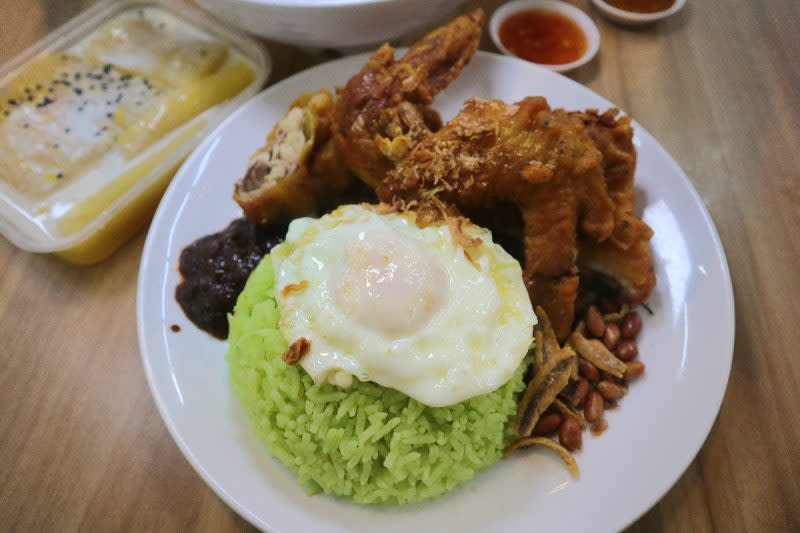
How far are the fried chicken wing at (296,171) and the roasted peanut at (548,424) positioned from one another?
144cm

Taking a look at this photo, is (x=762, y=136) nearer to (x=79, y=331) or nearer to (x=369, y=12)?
(x=369, y=12)

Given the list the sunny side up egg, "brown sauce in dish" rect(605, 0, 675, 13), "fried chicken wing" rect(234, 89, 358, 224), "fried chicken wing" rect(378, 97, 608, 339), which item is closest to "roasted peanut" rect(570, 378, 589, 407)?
"fried chicken wing" rect(378, 97, 608, 339)

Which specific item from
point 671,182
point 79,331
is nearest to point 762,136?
point 671,182

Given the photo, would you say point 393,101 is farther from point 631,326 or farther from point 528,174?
point 631,326

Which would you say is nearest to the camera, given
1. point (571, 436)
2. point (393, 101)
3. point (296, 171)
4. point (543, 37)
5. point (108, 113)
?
point (571, 436)

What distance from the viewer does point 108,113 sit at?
3.25 m

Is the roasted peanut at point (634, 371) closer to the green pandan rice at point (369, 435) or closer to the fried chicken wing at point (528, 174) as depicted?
the fried chicken wing at point (528, 174)

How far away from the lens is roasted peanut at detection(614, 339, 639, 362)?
7.59ft

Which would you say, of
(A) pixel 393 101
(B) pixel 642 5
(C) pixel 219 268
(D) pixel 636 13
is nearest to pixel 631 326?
(A) pixel 393 101

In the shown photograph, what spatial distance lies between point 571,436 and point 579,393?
0.20 m

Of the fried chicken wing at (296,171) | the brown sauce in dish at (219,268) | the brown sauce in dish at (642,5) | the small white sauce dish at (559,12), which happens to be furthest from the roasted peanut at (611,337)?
the brown sauce in dish at (642,5)

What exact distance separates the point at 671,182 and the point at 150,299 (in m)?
2.41

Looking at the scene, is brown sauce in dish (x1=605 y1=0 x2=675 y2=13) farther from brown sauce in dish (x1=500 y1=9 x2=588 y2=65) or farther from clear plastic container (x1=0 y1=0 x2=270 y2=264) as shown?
clear plastic container (x1=0 y1=0 x2=270 y2=264)

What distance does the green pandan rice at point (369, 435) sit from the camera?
6.68 ft
